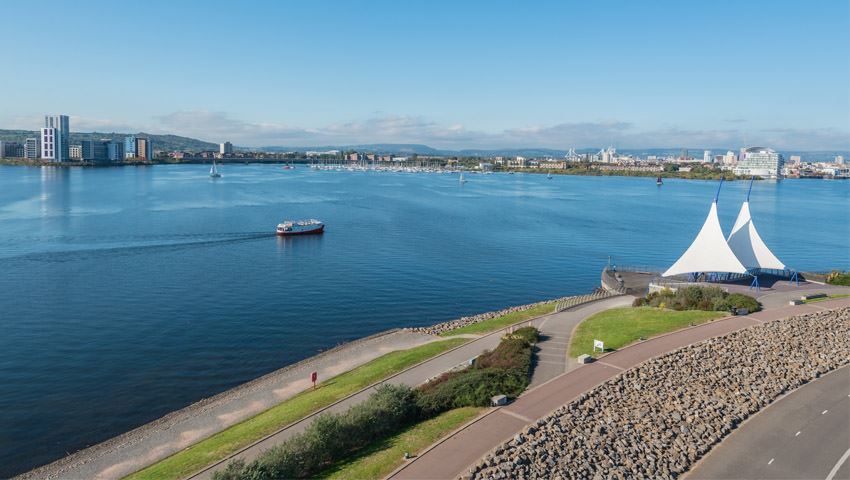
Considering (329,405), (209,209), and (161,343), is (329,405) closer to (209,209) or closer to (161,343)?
(161,343)

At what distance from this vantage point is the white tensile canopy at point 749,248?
46.7 m

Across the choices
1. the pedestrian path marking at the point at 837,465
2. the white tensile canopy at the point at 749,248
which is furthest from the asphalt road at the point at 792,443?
the white tensile canopy at the point at 749,248

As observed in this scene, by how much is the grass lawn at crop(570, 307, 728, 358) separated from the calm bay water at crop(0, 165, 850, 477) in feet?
44.2

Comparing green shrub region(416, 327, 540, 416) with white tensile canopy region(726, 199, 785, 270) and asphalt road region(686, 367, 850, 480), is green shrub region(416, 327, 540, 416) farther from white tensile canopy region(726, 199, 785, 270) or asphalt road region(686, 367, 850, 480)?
white tensile canopy region(726, 199, 785, 270)

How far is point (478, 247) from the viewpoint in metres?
74.5

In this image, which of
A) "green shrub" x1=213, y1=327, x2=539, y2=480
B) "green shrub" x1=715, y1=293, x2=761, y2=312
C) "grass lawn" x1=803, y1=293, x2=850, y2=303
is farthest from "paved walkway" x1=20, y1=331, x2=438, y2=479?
"grass lawn" x1=803, y1=293, x2=850, y2=303

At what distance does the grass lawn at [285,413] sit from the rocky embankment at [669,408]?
10139 mm

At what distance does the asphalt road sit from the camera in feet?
59.7

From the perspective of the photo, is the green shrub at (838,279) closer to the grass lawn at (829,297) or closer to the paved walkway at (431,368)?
the grass lawn at (829,297)

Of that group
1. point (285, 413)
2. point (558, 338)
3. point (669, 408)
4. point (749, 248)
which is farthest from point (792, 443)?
point (749, 248)

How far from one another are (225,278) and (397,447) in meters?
39.8

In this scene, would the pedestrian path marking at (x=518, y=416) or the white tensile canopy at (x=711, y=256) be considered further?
the white tensile canopy at (x=711, y=256)

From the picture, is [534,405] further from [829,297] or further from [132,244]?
[132,244]

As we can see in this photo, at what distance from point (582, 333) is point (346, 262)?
36466 millimetres
